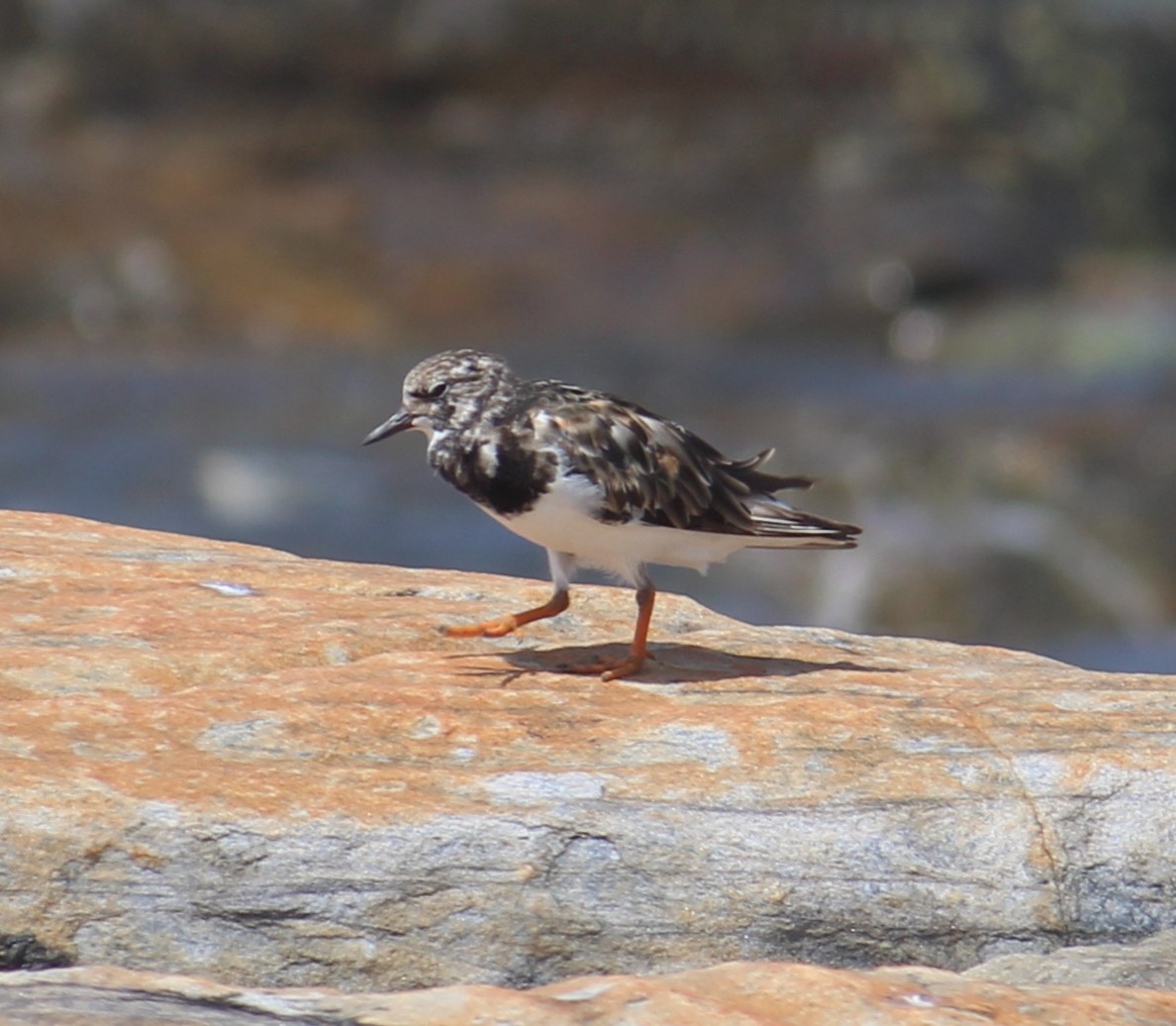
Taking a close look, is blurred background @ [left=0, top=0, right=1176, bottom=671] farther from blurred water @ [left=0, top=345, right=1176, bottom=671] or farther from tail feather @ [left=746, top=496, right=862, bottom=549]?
tail feather @ [left=746, top=496, right=862, bottom=549]

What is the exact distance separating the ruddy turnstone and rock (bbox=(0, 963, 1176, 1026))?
2109 millimetres

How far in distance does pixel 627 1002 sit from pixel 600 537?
260cm

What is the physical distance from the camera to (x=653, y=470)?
7105mm

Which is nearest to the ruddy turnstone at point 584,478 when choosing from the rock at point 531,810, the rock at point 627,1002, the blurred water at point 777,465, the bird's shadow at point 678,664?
the bird's shadow at point 678,664

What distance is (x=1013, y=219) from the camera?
3022 cm

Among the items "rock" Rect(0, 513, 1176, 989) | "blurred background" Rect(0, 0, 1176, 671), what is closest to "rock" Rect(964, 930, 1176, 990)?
"rock" Rect(0, 513, 1176, 989)

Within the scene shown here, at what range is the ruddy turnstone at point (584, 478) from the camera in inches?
272

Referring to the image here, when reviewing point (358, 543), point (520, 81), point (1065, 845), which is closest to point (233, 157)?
point (520, 81)

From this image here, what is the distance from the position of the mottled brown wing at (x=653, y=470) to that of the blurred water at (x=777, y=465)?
9.80 m

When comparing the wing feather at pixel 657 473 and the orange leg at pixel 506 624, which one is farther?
the orange leg at pixel 506 624

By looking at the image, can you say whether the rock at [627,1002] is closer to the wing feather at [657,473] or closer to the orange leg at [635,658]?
A: the orange leg at [635,658]

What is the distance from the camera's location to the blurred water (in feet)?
57.8

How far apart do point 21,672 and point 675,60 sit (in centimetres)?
2770

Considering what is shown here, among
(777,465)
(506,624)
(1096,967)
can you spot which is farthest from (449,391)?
(777,465)
